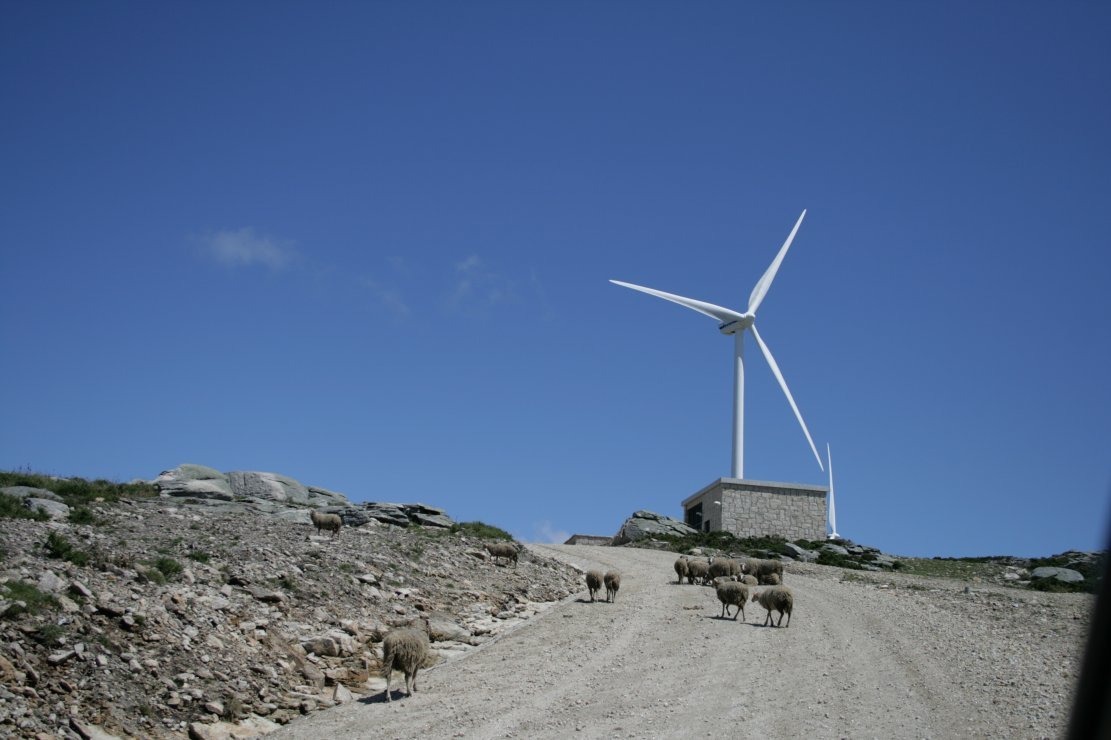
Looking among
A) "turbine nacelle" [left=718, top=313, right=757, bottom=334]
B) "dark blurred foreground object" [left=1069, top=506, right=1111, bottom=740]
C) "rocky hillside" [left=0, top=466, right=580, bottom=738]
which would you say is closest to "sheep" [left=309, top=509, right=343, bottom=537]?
"rocky hillside" [left=0, top=466, right=580, bottom=738]

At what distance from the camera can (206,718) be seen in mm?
15312

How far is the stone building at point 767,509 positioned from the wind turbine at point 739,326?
5453mm

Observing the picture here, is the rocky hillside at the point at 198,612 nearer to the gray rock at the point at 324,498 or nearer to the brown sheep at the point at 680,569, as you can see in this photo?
the brown sheep at the point at 680,569

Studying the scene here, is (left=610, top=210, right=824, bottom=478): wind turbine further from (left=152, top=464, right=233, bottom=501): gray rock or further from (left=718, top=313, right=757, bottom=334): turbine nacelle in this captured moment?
(left=152, top=464, right=233, bottom=501): gray rock

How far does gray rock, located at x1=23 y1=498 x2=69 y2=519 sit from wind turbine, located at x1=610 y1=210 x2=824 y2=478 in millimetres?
60954

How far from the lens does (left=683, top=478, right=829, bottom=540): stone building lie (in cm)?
7012

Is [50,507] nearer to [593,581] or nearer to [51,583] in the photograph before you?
[51,583]

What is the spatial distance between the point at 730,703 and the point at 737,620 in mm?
9477

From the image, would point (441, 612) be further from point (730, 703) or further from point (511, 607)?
point (730, 703)

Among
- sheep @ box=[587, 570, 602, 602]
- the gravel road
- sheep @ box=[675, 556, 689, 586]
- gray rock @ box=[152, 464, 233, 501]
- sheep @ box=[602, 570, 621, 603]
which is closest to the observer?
the gravel road

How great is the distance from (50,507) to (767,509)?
2233 inches

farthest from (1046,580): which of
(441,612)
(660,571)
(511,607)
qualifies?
(441,612)

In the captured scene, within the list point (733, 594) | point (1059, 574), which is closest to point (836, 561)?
point (1059, 574)

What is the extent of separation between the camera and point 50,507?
23375 mm
